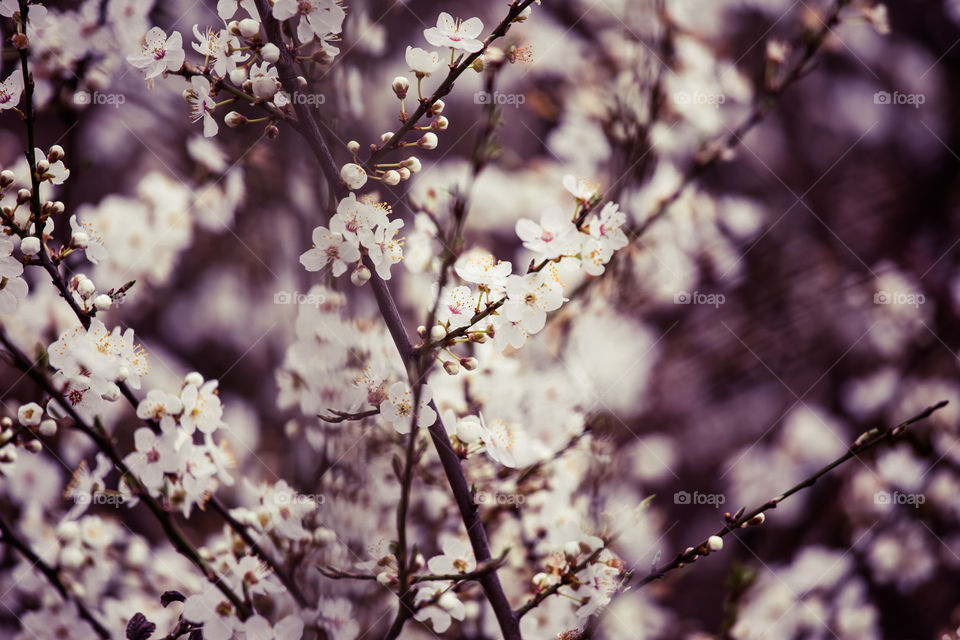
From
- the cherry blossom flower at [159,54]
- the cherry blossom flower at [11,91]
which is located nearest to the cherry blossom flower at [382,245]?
the cherry blossom flower at [159,54]

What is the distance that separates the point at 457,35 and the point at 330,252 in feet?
0.67

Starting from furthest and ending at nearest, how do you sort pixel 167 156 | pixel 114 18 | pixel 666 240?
pixel 666 240 → pixel 167 156 → pixel 114 18

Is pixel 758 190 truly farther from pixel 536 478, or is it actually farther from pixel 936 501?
pixel 536 478

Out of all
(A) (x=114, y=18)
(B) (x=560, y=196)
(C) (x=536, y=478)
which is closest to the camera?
(C) (x=536, y=478)

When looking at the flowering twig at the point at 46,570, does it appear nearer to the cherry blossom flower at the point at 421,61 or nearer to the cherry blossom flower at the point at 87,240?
the cherry blossom flower at the point at 87,240

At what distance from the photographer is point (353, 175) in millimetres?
483

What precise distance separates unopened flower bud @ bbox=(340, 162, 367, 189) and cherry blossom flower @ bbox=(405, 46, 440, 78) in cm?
10

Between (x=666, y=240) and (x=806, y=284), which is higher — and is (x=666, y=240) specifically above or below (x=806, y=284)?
below

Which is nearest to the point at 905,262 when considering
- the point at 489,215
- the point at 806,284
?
the point at 806,284

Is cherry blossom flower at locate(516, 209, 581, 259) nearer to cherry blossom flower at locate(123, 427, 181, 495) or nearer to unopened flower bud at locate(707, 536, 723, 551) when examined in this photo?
unopened flower bud at locate(707, 536, 723, 551)

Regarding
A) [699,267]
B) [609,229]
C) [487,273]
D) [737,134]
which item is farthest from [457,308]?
[699,267]

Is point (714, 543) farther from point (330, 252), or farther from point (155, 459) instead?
point (155, 459)

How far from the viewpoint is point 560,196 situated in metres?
1.81

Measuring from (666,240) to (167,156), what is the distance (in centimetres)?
121
